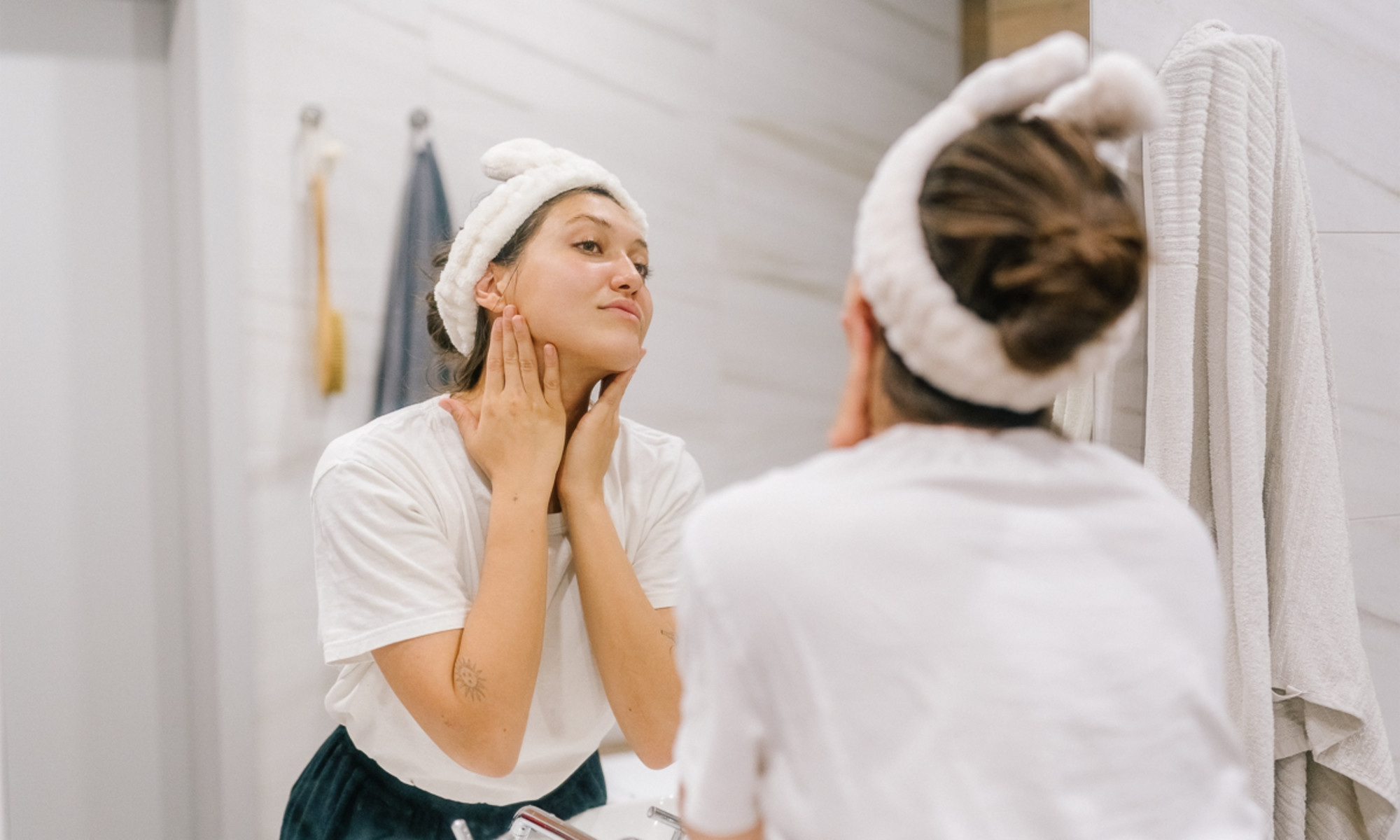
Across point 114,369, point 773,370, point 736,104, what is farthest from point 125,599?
point 736,104

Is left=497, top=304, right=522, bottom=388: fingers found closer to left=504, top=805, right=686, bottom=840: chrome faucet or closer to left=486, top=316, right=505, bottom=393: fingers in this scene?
left=486, top=316, right=505, bottom=393: fingers

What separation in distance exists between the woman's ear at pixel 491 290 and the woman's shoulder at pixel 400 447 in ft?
0.37

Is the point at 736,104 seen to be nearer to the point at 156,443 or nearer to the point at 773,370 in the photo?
the point at 773,370

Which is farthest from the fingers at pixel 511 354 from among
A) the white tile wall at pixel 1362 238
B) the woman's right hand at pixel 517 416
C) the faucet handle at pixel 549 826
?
the white tile wall at pixel 1362 238

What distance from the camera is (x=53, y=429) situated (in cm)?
103

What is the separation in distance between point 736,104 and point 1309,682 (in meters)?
0.86

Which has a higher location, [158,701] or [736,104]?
[736,104]

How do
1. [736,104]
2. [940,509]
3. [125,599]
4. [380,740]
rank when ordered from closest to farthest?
1. [940,509]
2. [380,740]
3. [125,599]
4. [736,104]

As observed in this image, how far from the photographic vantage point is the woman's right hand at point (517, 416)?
0.89 meters

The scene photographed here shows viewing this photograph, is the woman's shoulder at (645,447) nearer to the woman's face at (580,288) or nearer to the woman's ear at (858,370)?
the woman's face at (580,288)

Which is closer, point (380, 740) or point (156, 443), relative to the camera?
point (380, 740)

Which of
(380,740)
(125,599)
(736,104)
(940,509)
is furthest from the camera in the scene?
(736,104)

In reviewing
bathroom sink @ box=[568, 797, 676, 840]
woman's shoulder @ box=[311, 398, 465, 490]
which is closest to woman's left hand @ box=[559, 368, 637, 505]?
woman's shoulder @ box=[311, 398, 465, 490]

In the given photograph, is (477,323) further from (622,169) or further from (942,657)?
(942,657)
